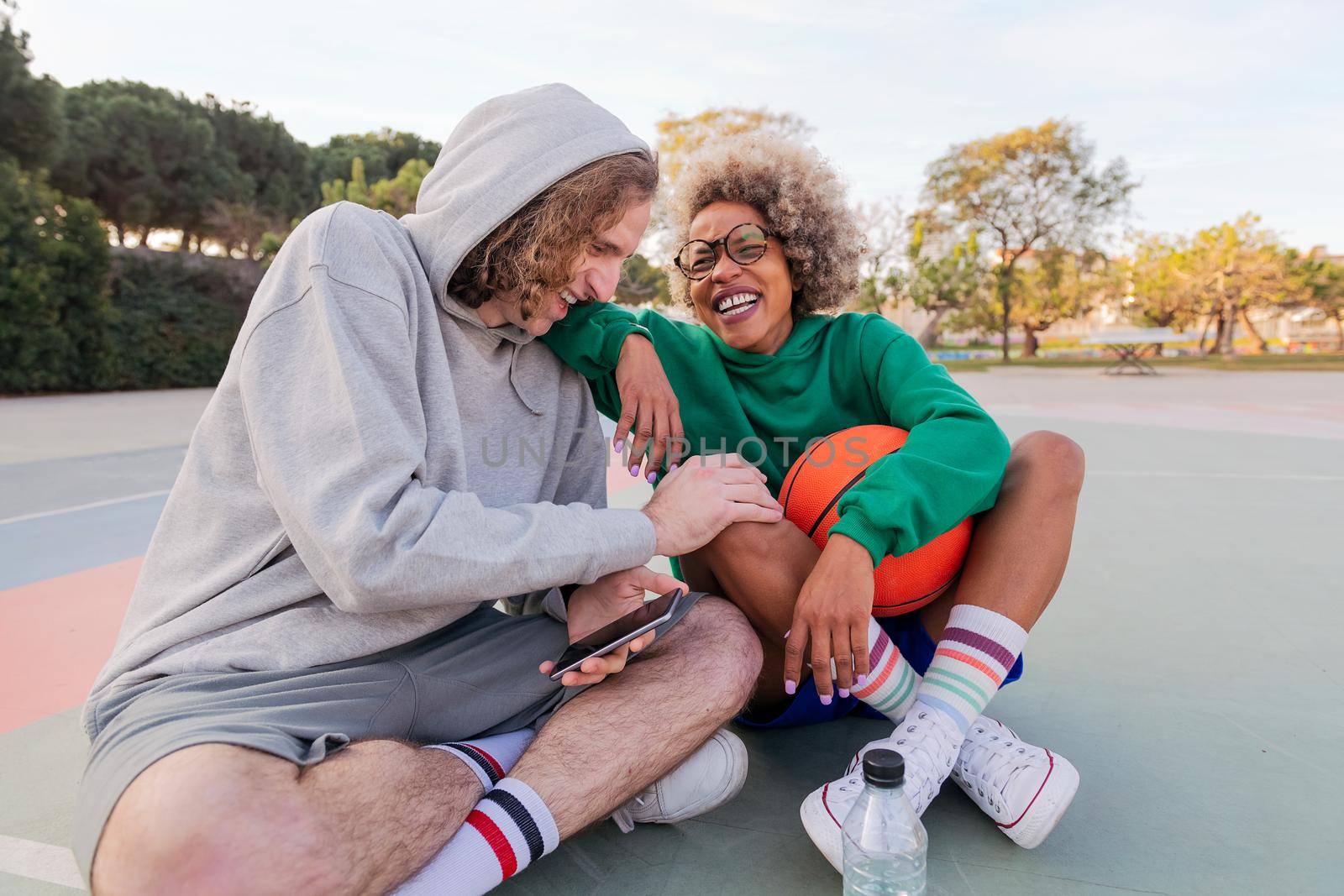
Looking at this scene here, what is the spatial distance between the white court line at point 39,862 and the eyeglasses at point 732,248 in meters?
1.87

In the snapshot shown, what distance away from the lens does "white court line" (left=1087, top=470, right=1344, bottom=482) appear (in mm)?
5508

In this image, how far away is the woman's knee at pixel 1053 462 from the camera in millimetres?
1862

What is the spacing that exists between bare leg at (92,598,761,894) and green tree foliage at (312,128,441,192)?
30504 mm

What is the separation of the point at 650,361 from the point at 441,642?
31.0 inches

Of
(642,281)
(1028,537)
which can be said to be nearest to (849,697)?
(1028,537)

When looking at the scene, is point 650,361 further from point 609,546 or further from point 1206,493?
point 1206,493

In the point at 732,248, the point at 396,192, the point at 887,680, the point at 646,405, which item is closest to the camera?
the point at 887,680

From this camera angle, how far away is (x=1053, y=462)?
1880mm

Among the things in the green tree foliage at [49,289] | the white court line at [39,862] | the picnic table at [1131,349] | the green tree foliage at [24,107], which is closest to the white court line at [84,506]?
the white court line at [39,862]

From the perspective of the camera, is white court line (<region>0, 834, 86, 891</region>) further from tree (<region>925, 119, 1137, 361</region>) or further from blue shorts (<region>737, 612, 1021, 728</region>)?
tree (<region>925, 119, 1137, 361</region>)

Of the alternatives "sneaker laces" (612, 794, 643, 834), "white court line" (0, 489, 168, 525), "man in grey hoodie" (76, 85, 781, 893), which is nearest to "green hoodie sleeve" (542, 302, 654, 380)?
"man in grey hoodie" (76, 85, 781, 893)

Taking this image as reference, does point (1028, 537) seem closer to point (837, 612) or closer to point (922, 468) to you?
point (922, 468)

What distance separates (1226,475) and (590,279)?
17.6ft

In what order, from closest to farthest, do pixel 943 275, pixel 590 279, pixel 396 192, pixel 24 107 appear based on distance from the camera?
pixel 590 279 < pixel 24 107 < pixel 396 192 < pixel 943 275
